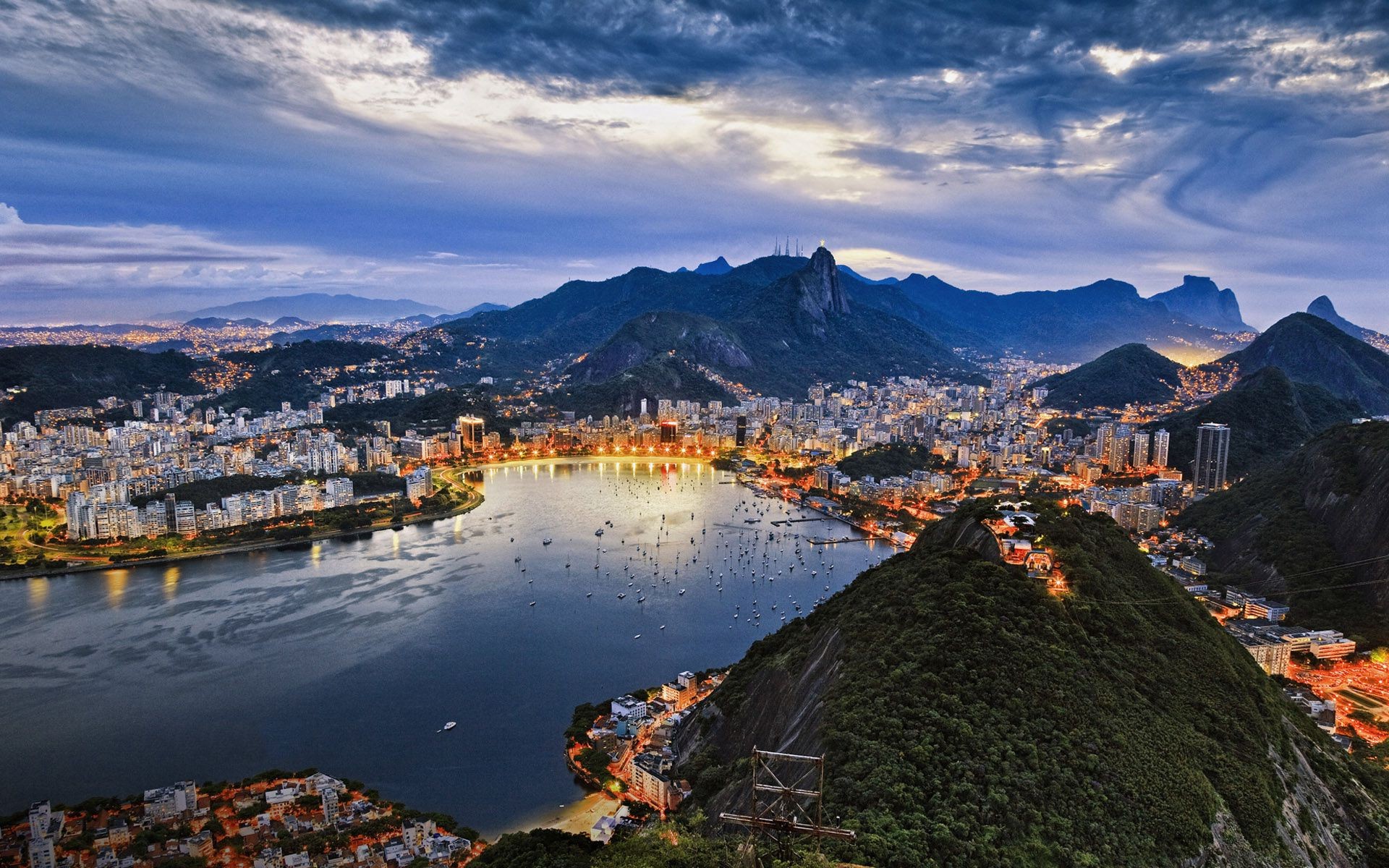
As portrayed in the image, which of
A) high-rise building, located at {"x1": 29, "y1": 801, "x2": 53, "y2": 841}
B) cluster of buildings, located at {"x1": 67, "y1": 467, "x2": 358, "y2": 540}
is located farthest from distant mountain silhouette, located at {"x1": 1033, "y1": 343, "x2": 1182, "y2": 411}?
high-rise building, located at {"x1": 29, "y1": 801, "x2": 53, "y2": 841}

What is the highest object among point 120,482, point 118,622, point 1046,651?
point 1046,651

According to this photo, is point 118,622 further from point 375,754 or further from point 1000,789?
point 1000,789

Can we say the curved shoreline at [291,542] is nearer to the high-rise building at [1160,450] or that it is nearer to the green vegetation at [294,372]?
the green vegetation at [294,372]

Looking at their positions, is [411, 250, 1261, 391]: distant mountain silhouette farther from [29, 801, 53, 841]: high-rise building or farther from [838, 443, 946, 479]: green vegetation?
[29, 801, 53, 841]: high-rise building

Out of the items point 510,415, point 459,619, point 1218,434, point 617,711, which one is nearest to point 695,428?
point 510,415

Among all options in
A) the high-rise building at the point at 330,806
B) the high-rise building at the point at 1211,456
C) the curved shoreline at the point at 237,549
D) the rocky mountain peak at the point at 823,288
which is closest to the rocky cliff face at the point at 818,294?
the rocky mountain peak at the point at 823,288

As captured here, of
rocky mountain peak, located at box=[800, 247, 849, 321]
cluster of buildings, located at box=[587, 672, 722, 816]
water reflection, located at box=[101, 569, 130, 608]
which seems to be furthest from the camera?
rocky mountain peak, located at box=[800, 247, 849, 321]

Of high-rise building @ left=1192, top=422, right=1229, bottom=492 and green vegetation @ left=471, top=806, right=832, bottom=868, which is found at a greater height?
high-rise building @ left=1192, top=422, right=1229, bottom=492
